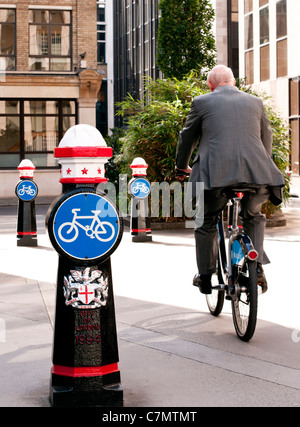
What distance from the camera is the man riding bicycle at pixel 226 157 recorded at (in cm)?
480

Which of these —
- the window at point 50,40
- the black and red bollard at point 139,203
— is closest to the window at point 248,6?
the window at point 50,40

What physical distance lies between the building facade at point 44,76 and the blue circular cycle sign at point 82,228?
23283 millimetres

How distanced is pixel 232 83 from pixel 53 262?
14.4 ft

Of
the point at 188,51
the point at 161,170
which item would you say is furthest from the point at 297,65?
the point at 161,170

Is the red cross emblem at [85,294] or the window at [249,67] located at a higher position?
the window at [249,67]

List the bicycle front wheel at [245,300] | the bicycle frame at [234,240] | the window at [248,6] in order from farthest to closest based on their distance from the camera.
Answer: the window at [248,6] < the bicycle frame at [234,240] < the bicycle front wheel at [245,300]

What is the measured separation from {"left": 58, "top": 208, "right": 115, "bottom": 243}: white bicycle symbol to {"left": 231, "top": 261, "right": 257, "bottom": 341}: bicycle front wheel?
1377 millimetres

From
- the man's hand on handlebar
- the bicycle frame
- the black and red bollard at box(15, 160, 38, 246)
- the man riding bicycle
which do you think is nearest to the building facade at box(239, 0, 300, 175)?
the black and red bollard at box(15, 160, 38, 246)

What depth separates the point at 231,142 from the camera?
4816 millimetres

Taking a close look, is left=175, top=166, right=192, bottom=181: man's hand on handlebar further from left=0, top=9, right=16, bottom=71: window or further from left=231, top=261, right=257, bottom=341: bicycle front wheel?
left=0, top=9, right=16, bottom=71: window

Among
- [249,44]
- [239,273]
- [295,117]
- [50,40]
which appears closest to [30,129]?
[50,40]

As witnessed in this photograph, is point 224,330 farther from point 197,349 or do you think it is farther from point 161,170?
point 161,170

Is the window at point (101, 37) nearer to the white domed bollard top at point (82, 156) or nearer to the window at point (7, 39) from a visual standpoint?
the window at point (7, 39)
